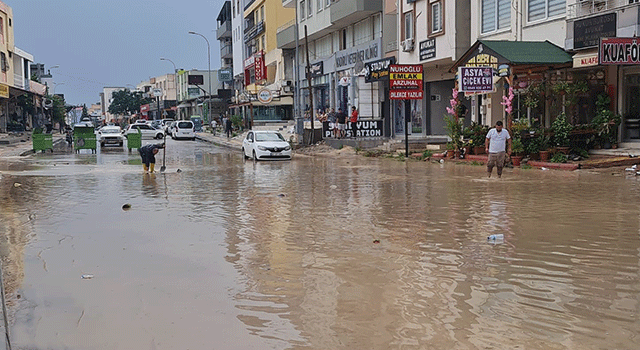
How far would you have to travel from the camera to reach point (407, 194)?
1619 cm

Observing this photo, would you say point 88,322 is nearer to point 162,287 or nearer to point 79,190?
point 162,287

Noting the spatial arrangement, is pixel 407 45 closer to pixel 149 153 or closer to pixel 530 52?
pixel 530 52

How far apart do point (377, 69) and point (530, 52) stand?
1332 cm

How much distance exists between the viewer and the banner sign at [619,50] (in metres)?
19.8

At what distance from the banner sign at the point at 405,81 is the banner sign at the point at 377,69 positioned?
4497 millimetres

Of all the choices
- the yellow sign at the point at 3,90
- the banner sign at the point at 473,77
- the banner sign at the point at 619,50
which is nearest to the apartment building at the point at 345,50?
the banner sign at the point at 473,77

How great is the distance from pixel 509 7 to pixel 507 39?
3.90 ft

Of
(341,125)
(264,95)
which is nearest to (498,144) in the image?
(341,125)

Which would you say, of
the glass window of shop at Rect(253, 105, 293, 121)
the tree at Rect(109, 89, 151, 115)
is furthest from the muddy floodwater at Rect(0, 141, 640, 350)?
the tree at Rect(109, 89, 151, 115)

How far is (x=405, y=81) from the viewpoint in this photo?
29875mm

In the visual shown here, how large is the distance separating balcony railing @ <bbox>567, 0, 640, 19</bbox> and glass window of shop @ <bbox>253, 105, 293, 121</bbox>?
1807 inches

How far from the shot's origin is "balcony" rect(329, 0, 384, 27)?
38938 mm

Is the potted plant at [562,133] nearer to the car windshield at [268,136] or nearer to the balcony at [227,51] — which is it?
the car windshield at [268,136]

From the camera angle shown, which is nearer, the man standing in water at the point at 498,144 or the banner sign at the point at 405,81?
the man standing in water at the point at 498,144
